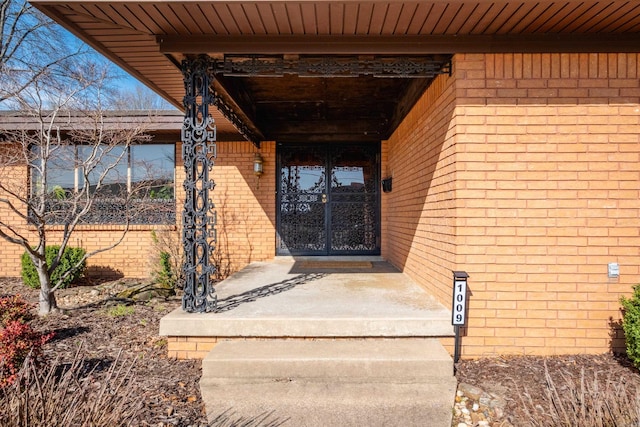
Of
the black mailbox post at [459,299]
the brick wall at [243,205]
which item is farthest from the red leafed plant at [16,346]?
the brick wall at [243,205]

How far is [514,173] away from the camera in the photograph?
341 centimetres

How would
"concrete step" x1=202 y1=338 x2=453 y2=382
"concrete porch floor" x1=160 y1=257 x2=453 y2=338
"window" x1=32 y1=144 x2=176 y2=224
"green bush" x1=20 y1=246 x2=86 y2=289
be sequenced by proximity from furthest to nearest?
"window" x1=32 y1=144 x2=176 y2=224 < "green bush" x1=20 y1=246 x2=86 y2=289 < "concrete porch floor" x1=160 y1=257 x2=453 y2=338 < "concrete step" x1=202 y1=338 x2=453 y2=382

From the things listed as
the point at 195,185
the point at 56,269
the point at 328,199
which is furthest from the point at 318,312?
the point at 56,269

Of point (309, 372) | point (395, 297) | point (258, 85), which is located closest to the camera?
point (309, 372)

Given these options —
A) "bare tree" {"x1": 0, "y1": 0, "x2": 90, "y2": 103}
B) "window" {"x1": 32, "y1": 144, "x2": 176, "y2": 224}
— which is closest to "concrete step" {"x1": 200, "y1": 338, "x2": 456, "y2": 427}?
"window" {"x1": 32, "y1": 144, "x2": 176, "y2": 224}

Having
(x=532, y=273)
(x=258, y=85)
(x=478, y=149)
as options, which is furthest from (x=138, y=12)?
(x=532, y=273)

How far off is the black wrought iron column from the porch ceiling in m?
0.30

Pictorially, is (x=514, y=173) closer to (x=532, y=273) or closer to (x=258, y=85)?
(x=532, y=273)

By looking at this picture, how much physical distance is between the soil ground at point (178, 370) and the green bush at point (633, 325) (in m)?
0.21

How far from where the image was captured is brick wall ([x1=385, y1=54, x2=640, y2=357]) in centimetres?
337

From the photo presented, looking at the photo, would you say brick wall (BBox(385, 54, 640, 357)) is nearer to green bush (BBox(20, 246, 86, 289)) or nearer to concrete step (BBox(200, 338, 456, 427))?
concrete step (BBox(200, 338, 456, 427))

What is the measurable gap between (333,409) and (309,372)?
1.06 ft

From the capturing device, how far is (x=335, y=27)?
3.23 metres

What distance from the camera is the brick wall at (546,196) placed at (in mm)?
3373
